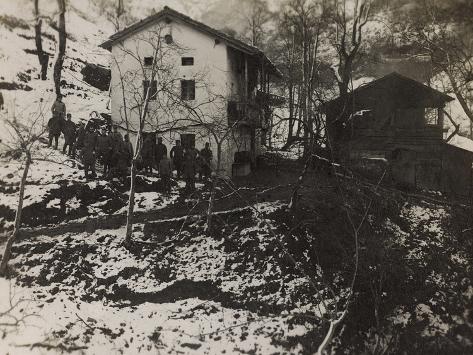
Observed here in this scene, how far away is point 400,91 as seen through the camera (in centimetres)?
2017

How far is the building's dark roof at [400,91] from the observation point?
1947 cm

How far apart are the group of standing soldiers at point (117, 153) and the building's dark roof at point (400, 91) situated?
272 inches

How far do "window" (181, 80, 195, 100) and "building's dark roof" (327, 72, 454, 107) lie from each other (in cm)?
604

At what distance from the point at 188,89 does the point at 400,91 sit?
9.44 metres

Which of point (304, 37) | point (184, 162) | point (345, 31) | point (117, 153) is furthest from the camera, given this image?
point (304, 37)

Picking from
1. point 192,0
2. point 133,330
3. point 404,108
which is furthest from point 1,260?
point 192,0

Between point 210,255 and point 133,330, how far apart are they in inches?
146

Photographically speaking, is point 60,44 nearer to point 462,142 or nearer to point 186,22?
point 186,22

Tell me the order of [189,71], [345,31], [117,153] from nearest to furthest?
[117,153] → [345,31] → [189,71]

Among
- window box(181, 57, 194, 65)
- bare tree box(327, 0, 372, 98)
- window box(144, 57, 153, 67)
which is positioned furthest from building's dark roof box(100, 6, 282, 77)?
bare tree box(327, 0, 372, 98)

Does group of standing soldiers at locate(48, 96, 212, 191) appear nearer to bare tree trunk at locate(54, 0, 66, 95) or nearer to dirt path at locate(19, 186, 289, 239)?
dirt path at locate(19, 186, 289, 239)

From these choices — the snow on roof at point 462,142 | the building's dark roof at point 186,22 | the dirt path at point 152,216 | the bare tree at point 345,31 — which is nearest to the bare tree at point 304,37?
the bare tree at point 345,31

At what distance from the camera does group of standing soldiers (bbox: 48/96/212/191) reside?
16375 millimetres

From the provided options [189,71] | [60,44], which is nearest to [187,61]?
[189,71]
